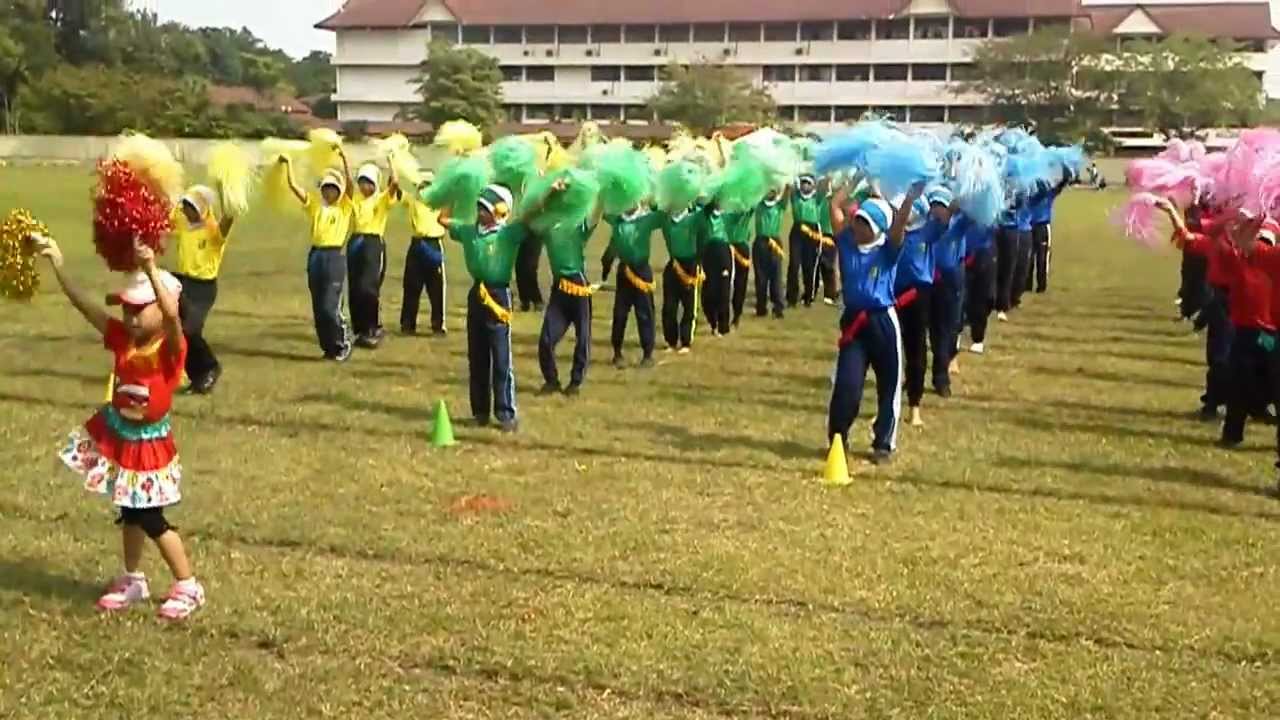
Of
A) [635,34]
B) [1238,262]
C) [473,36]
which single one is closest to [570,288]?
[1238,262]

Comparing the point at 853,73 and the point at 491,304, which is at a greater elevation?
the point at 853,73

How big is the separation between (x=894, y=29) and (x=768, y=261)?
72559mm

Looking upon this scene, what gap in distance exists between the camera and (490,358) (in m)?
10.6

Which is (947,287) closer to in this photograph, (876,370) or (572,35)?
(876,370)

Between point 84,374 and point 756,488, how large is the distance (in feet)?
21.2

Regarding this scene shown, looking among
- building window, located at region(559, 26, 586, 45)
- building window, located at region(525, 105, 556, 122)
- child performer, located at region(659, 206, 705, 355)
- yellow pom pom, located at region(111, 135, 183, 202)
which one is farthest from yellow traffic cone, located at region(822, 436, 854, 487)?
building window, located at region(559, 26, 586, 45)

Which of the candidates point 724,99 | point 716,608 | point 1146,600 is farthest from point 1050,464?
point 724,99

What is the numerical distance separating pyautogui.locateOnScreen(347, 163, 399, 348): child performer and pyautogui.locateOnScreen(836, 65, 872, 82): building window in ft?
249

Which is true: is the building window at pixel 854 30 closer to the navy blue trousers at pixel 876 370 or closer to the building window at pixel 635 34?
the building window at pixel 635 34

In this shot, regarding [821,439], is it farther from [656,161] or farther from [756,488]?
[656,161]

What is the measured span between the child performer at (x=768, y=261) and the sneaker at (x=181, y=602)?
10832mm

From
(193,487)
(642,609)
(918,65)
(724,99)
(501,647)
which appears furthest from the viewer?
(918,65)

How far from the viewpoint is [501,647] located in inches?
242

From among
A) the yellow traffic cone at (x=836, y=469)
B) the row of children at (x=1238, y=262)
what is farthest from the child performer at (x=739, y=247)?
the yellow traffic cone at (x=836, y=469)
